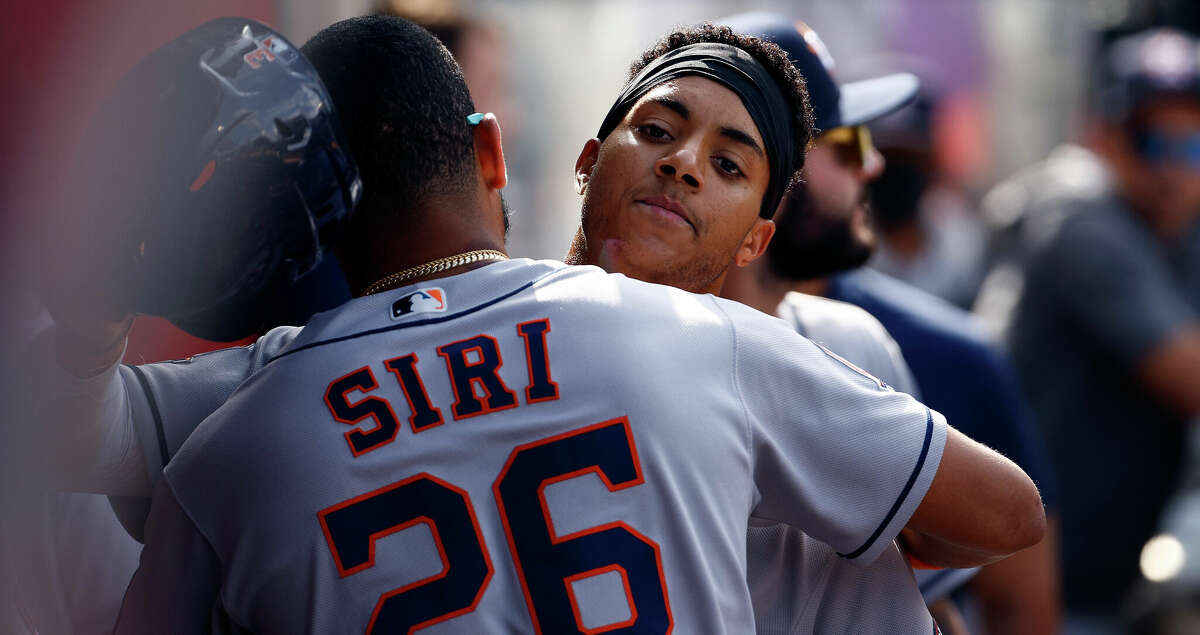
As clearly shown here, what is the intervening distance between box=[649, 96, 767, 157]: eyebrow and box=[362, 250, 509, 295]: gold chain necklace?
1.80 feet

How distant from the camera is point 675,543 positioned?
1.95 m

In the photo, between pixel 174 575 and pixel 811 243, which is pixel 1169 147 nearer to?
pixel 811 243

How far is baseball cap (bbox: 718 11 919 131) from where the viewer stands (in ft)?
10.7

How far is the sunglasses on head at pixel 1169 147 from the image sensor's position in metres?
5.63

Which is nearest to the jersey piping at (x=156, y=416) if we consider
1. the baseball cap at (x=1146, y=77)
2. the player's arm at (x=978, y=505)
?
the player's arm at (x=978, y=505)

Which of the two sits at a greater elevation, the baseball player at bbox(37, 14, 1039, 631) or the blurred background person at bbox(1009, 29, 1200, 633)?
the baseball player at bbox(37, 14, 1039, 631)

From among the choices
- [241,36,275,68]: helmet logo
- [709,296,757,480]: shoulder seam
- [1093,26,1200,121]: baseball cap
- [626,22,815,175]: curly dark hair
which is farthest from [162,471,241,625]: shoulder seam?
[1093,26,1200,121]: baseball cap

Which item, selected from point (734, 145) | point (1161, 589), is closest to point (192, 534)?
point (734, 145)

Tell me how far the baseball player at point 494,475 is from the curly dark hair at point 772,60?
0.77 meters

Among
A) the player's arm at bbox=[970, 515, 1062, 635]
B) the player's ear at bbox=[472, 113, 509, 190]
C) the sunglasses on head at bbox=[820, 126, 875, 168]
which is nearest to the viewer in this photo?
the player's ear at bbox=[472, 113, 509, 190]

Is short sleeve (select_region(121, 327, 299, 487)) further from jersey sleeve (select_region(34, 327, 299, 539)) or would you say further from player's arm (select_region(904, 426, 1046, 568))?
player's arm (select_region(904, 426, 1046, 568))

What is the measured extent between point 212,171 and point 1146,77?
4.95 m

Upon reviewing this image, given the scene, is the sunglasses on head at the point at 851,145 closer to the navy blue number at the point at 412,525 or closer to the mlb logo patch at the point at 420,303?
the mlb logo patch at the point at 420,303

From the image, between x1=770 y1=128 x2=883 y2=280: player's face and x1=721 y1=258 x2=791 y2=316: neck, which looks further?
x1=770 y1=128 x2=883 y2=280: player's face
